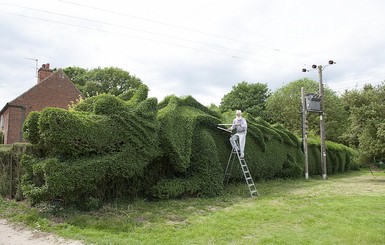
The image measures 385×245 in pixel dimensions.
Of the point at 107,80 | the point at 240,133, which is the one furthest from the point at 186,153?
the point at 107,80

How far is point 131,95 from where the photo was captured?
11219 millimetres

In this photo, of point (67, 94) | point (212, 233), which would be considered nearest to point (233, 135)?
point (212, 233)

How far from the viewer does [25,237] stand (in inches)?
252

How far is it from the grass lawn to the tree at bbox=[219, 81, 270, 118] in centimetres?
2893

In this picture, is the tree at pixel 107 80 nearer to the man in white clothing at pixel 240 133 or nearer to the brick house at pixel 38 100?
the brick house at pixel 38 100

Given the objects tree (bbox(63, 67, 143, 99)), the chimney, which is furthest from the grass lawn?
tree (bbox(63, 67, 143, 99))

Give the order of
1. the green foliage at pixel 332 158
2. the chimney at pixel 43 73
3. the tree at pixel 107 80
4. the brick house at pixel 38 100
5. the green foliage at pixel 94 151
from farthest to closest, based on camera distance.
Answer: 1. the tree at pixel 107 80
2. the chimney at pixel 43 73
3. the brick house at pixel 38 100
4. the green foliage at pixel 332 158
5. the green foliage at pixel 94 151

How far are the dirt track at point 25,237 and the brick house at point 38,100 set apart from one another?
72.7 feet

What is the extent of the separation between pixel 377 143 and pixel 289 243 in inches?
599

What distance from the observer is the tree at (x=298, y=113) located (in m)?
36.6

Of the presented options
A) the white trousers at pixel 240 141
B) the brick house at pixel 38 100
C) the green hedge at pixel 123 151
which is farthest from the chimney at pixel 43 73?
the white trousers at pixel 240 141

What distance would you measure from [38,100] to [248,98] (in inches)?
937

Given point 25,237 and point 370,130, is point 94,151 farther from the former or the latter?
point 370,130

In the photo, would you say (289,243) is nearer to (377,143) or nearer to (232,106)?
(377,143)
